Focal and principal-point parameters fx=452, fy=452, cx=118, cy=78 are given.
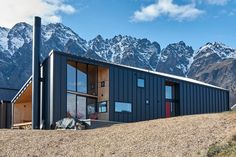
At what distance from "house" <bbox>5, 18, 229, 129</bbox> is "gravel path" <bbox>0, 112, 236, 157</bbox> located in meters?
9.45

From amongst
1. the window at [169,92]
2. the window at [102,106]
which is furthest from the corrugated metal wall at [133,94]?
the window at [169,92]

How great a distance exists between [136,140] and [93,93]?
1658 cm

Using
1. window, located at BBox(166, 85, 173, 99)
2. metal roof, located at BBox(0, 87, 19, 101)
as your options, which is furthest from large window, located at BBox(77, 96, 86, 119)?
metal roof, located at BBox(0, 87, 19, 101)

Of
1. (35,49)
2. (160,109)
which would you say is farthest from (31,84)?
(160,109)

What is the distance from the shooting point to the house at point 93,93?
3178 centimetres

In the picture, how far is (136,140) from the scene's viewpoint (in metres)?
19.2

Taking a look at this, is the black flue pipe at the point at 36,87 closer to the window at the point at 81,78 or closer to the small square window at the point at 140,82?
the window at the point at 81,78

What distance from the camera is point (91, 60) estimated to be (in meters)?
34.2

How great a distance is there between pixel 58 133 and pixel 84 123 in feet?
19.5

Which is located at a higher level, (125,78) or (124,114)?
(125,78)

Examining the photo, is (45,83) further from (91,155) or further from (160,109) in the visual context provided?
(91,155)

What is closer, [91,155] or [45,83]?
[91,155]

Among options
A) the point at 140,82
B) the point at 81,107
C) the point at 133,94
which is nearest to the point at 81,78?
the point at 81,107

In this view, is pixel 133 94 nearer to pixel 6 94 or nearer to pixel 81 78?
pixel 81 78
